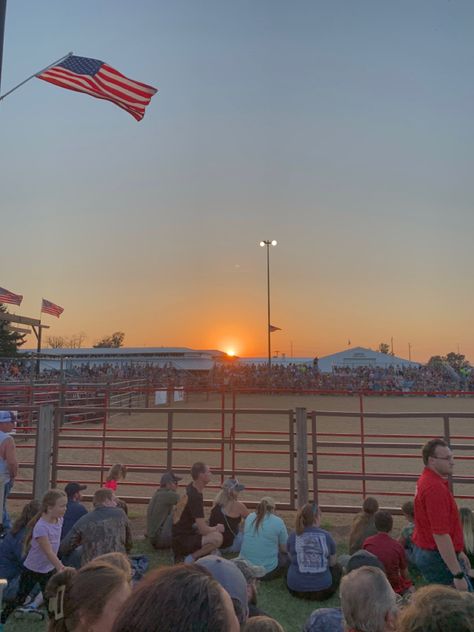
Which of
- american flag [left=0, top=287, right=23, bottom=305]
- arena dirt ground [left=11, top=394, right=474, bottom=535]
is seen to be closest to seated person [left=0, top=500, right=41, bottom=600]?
arena dirt ground [left=11, top=394, right=474, bottom=535]

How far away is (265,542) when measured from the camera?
19.6 feet

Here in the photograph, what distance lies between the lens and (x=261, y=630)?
2.21m

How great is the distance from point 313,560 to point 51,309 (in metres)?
22.1

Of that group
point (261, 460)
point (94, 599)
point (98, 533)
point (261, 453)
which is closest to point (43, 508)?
point (98, 533)

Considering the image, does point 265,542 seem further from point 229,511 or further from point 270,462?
point 270,462

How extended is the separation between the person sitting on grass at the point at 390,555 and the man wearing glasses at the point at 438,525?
88 centimetres

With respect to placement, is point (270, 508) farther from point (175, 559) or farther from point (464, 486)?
point (464, 486)

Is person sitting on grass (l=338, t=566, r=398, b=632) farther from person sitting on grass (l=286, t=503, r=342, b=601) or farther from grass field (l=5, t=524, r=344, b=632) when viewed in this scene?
person sitting on grass (l=286, t=503, r=342, b=601)

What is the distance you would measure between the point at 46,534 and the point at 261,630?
11.0 ft

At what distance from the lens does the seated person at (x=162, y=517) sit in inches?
276

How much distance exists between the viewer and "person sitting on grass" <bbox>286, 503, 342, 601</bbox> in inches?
209

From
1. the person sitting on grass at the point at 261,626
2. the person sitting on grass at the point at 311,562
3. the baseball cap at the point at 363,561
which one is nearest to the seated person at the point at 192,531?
the person sitting on grass at the point at 311,562

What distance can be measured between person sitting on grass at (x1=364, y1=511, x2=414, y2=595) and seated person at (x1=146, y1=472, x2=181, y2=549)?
297cm

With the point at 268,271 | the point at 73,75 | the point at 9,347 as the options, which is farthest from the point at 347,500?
the point at 9,347
